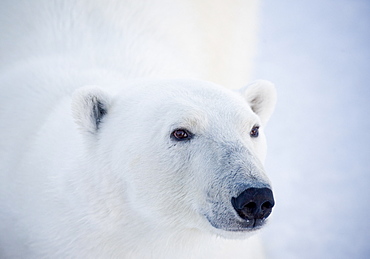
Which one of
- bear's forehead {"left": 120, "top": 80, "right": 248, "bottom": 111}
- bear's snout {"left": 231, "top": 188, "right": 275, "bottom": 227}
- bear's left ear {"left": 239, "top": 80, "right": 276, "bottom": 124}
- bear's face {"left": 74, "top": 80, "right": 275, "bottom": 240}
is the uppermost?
bear's left ear {"left": 239, "top": 80, "right": 276, "bottom": 124}

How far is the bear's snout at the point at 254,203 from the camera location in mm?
1790

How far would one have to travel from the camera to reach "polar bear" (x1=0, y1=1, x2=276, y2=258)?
1.99m

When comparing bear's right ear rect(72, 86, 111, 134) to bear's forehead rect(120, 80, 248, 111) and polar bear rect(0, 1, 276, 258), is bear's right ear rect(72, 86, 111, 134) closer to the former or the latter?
polar bear rect(0, 1, 276, 258)

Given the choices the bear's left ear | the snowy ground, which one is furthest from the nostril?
the snowy ground

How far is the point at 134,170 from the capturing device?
2.14 m

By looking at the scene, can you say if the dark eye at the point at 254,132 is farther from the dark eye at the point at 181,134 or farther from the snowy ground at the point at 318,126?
the snowy ground at the point at 318,126

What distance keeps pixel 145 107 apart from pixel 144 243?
2.38 feet

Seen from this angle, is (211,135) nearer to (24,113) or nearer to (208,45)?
(24,113)

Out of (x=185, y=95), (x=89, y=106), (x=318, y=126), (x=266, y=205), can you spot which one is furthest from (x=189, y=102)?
(x=318, y=126)

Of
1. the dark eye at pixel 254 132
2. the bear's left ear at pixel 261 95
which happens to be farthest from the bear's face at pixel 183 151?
the bear's left ear at pixel 261 95

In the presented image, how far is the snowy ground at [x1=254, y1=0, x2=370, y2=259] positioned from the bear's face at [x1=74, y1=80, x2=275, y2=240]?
1.74 meters

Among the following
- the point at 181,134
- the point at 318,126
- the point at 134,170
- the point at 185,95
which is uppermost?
the point at 318,126

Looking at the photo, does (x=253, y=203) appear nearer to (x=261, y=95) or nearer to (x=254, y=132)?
(x=254, y=132)

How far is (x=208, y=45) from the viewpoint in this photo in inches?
178
